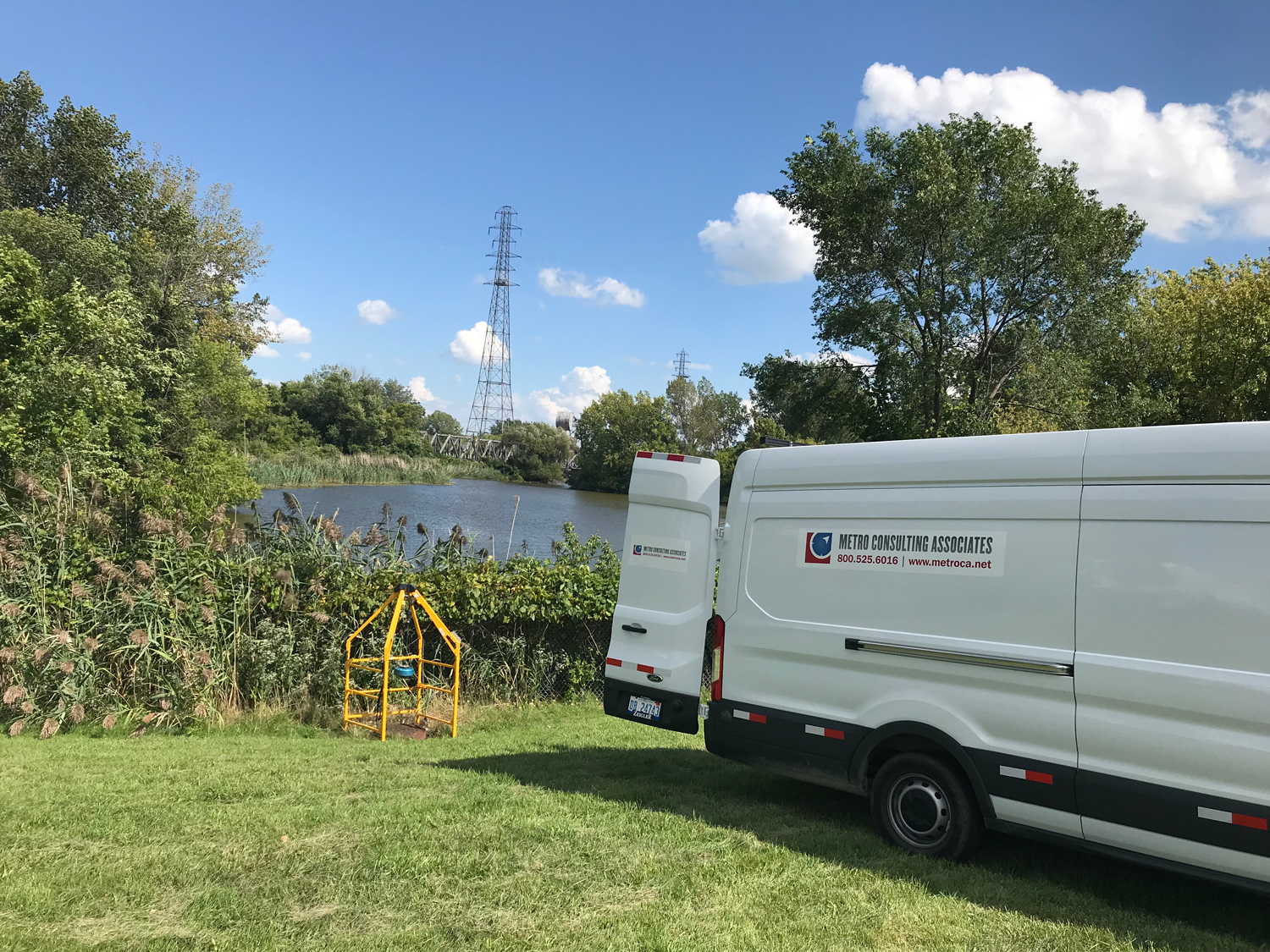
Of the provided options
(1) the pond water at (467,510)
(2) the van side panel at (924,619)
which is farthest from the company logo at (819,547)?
(1) the pond water at (467,510)

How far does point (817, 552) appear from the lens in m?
5.25

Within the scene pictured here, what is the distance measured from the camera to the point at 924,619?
4.70 metres

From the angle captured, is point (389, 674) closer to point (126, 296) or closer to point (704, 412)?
point (126, 296)

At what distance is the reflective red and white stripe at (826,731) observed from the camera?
5031mm

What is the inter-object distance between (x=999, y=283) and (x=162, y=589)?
2289 cm

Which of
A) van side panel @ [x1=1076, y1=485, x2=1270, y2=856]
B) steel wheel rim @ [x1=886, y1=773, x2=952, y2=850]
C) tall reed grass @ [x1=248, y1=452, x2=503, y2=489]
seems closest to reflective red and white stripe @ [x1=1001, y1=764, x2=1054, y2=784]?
van side panel @ [x1=1076, y1=485, x2=1270, y2=856]

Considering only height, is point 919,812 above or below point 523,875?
above

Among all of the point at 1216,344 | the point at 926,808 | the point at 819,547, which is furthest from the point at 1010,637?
the point at 1216,344

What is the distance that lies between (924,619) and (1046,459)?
1.07 metres

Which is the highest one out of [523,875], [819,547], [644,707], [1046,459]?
[1046,459]

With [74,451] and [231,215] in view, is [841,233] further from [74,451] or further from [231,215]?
[231,215]

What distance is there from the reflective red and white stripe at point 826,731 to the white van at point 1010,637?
17 millimetres

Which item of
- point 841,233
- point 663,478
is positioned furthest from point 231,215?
point 663,478

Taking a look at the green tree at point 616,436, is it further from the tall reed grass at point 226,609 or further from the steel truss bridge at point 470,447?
the tall reed grass at point 226,609
